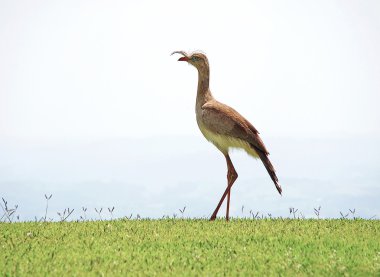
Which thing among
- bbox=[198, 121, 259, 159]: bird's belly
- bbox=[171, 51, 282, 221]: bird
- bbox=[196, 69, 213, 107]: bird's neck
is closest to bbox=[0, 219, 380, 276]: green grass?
bbox=[171, 51, 282, 221]: bird

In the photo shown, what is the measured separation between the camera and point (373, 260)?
757 cm

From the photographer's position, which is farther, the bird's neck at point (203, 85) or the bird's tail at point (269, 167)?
the bird's neck at point (203, 85)

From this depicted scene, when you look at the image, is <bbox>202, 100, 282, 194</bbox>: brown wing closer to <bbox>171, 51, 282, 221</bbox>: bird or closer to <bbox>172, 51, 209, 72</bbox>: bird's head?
<bbox>171, 51, 282, 221</bbox>: bird

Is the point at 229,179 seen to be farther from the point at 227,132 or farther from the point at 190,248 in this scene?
the point at 190,248

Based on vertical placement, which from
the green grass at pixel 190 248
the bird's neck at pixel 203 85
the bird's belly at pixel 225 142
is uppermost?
the bird's neck at pixel 203 85

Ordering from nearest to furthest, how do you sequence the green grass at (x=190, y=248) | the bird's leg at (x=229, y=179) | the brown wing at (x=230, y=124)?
the green grass at (x=190, y=248) → the brown wing at (x=230, y=124) → the bird's leg at (x=229, y=179)

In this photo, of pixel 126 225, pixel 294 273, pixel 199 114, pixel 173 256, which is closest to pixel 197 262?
pixel 173 256

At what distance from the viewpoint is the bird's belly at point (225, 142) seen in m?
10.7

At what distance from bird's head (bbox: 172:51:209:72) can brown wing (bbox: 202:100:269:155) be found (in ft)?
2.41

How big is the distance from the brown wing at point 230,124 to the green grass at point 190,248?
135cm

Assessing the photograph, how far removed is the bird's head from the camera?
36.6 ft

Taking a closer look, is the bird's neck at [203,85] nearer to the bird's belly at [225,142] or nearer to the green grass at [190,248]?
the bird's belly at [225,142]

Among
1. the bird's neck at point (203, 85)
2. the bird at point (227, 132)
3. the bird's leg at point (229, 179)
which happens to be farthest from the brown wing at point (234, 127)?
the bird's leg at point (229, 179)

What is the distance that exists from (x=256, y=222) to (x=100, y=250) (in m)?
3.33
